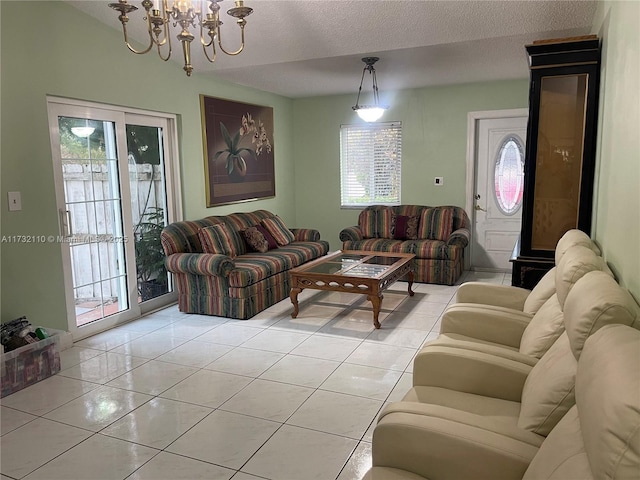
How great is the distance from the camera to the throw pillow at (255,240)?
17.6 ft

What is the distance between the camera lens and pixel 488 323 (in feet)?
8.59

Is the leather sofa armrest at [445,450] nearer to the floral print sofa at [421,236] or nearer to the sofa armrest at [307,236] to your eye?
the floral print sofa at [421,236]

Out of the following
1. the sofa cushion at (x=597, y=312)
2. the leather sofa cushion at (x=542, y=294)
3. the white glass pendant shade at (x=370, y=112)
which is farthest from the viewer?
the white glass pendant shade at (x=370, y=112)

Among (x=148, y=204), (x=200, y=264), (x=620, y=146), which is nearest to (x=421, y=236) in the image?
(x=200, y=264)

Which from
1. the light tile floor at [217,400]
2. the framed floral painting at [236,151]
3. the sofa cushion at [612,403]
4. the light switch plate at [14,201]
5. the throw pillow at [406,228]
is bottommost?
the light tile floor at [217,400]

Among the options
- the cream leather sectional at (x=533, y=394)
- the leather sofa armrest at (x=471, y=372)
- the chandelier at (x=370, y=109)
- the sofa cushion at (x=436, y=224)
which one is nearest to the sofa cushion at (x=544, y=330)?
the cream leather sectional at (x=533, y=394)

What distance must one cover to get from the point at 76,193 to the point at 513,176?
4905 millimetres

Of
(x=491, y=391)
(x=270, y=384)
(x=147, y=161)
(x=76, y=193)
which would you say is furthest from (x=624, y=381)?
(x=147, y=161)

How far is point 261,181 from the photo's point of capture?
6.41 m

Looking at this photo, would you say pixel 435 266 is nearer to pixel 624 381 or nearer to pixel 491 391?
pixel 491 391

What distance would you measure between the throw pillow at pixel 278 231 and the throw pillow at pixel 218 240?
635 mm

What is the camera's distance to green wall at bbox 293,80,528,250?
6109 millimetres

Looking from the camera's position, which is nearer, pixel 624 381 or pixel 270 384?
pixel 624 381

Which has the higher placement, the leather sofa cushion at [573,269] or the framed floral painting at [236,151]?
the framed floral painting at [236,151]
